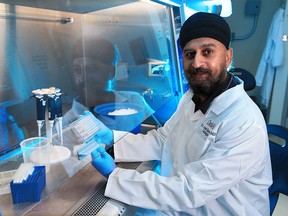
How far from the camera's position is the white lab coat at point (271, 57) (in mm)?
2888

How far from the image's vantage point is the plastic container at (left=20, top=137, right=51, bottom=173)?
87 centimetres

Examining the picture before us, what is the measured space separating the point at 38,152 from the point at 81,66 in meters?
0.90

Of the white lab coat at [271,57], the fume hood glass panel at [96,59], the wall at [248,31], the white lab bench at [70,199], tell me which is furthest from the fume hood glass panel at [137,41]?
the wall at [248,31]

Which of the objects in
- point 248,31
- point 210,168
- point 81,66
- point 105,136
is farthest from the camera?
point 248,31

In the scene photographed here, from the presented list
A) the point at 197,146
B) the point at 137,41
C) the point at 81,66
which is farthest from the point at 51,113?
the point at 137,41

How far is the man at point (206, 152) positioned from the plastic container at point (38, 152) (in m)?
0.17

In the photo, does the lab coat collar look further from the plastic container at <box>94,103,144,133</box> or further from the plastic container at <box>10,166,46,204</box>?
the plastic container at <box>10,166,46,204</box>

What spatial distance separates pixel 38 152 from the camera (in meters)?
0.89

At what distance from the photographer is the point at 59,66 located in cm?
151

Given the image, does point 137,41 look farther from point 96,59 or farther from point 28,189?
point 28,189

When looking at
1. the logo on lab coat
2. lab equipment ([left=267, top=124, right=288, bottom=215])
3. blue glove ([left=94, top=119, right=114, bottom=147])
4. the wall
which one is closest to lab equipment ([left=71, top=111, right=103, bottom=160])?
blue glove ([left=94, top=119, right=114, bottom=147])

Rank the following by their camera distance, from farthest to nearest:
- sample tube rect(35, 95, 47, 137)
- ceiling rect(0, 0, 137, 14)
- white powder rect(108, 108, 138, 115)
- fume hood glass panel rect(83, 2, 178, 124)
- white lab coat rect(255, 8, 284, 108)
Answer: white lab coat rect(255, 8, 284, 108) < fume hood glass panel rect(83, 2, 178, 124) < white powder rect(108, 108, 138, 115) < ceiling rect(0, 0, 137, 14) < sample tube rect(35, 95, 47, 137)

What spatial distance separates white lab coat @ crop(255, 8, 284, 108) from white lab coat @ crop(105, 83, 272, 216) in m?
2.22

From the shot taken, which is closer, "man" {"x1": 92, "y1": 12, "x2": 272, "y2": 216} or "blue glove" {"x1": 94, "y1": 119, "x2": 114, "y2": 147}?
"man" {"x1": 92, "y1": 12, "x2": 272, "y2": 216}
